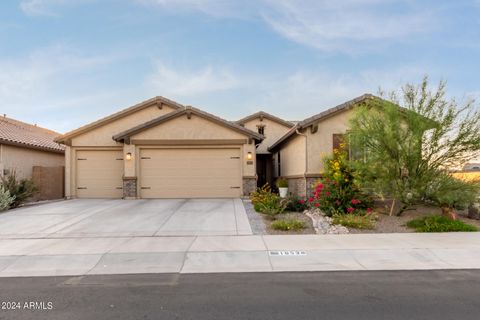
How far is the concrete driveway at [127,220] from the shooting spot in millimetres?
9008

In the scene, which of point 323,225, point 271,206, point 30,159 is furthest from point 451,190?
point 30,159

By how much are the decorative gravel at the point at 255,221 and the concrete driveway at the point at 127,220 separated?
0.58ft

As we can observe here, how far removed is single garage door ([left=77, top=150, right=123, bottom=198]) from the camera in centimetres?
1722

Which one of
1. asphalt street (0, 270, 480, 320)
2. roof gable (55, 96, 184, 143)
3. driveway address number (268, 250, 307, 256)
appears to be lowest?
asphalt street (0, 270, 480, 320)

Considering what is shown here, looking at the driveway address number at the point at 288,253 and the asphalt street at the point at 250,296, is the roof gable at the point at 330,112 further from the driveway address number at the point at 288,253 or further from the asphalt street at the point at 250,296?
the asphalt street at the point at 250,296

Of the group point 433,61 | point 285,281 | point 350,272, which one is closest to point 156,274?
point 285,281

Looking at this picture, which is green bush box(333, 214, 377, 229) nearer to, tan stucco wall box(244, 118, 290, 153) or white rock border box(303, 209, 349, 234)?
white rock border box(303, 209, 349, 234)

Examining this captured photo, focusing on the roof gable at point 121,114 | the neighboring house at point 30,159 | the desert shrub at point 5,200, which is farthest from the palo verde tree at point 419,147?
the neighboring house at point 30,159

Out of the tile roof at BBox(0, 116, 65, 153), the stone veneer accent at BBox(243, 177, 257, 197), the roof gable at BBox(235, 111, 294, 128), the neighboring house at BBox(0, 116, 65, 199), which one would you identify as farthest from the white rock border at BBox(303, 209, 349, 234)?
the tile roof at BBox(0, 116, 65, 153)

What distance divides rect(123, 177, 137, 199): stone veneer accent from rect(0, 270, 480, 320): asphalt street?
1059 cm

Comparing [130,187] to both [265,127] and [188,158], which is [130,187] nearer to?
[188,158]

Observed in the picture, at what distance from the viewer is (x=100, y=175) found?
56.7 ft

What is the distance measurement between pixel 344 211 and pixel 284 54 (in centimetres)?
1002

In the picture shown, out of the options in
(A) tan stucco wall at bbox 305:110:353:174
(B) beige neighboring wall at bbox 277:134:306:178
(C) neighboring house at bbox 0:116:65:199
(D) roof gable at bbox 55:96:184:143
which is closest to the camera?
(A) tan stucco wall at bbox 305:110:353:174
